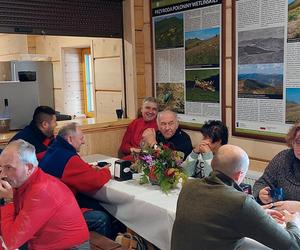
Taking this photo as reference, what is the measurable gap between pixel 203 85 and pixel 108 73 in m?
1.32

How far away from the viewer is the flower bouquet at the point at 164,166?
2.38 metres

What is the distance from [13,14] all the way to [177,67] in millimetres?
1610

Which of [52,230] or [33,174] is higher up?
[33,174]

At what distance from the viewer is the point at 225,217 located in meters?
1.49

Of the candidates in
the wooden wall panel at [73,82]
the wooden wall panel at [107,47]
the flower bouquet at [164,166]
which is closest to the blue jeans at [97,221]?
the flower bouquet at [164,166]

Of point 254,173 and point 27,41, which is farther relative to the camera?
point 27,41

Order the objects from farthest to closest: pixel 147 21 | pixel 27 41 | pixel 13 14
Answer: pixel 27 41
pixel 147 21
pixel 13 14

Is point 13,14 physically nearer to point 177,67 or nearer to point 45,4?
point 45,4

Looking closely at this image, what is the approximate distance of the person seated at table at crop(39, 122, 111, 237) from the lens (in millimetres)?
2574

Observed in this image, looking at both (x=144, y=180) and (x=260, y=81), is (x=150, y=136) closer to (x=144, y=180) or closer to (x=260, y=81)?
(x=144, y=180)

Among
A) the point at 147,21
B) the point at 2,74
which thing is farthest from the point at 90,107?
the point at 147,21

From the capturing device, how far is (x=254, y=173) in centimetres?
316

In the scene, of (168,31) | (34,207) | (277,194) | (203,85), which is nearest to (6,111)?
(168,31)

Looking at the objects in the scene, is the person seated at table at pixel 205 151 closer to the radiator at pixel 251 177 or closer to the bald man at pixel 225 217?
the radiator at pixel 251 177
